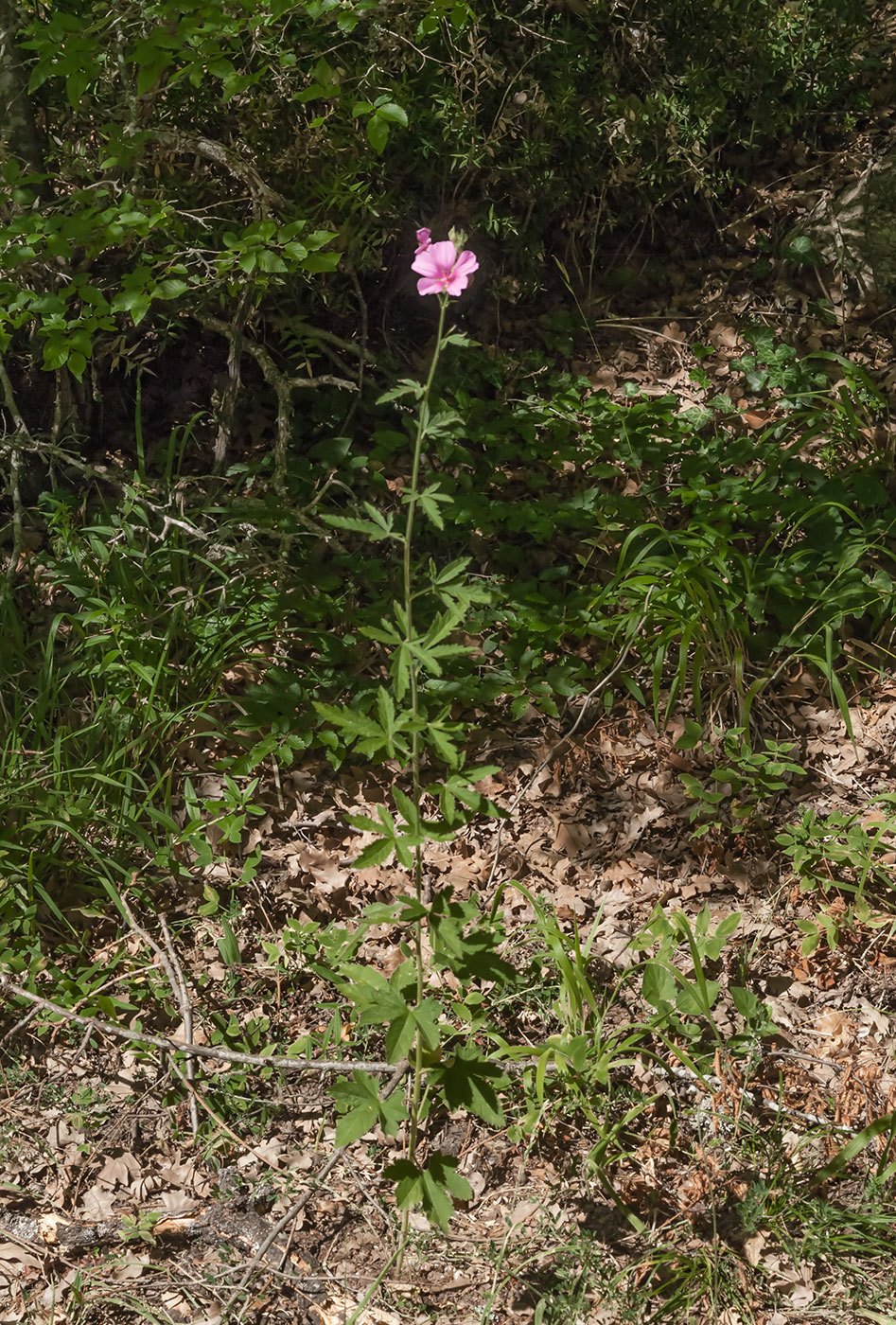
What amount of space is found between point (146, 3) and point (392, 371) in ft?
5.22

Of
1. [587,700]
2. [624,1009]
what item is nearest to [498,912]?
[624,1009]

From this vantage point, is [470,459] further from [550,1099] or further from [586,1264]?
[586,1264]

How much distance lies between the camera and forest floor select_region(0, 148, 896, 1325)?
2.19 meters

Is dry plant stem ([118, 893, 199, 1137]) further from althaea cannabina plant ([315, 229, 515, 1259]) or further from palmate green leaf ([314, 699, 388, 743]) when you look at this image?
palmate green leaf ([314, 699, 388, 743])

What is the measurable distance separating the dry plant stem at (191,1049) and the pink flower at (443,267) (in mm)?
1655

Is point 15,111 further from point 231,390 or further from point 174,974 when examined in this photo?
point 174,974

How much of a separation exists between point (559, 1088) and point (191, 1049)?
2.81 feet

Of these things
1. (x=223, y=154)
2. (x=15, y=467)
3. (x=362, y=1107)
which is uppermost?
(x=223, y=154)

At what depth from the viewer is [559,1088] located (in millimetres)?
2459

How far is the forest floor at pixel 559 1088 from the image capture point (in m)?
2.19

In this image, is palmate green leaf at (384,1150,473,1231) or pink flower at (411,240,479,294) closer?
pink flower at (411,240,479,294)

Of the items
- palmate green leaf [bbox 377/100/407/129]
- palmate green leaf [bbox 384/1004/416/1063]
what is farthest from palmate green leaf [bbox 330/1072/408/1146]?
palmate green leaf [bbox 377/100/407/129]

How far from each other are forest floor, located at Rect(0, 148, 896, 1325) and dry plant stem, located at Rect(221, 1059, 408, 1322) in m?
0.02

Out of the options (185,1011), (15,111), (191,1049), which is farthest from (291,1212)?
(15,111)
